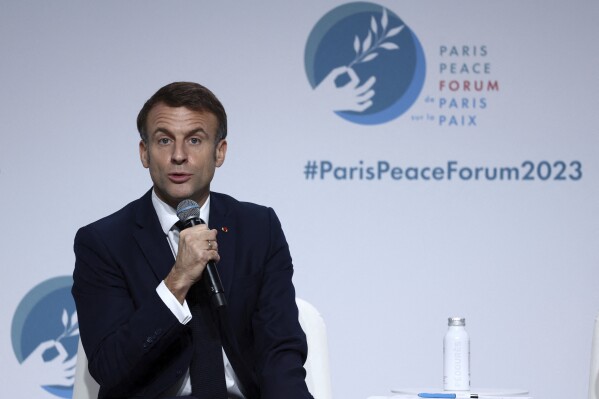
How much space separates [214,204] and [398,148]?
1.75 meters

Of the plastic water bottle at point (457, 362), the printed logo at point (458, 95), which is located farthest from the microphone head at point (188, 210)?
the printed logo at point (458, 95)

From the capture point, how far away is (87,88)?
182 inches

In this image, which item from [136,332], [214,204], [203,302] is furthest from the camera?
[214,204]

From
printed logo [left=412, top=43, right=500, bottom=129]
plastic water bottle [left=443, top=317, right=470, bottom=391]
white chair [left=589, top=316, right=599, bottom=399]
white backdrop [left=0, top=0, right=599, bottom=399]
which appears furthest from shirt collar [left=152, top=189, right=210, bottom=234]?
printed logo [left=412, top=43, right=500, bottom=129]

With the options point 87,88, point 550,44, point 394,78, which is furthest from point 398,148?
point 87,88

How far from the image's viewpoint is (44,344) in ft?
14.9

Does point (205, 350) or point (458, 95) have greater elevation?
point (458, 95)

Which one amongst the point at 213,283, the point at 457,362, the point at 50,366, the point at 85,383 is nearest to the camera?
the point at 213,283

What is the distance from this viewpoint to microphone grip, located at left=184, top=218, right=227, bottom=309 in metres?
2.51

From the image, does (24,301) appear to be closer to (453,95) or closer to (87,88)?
(87,88)

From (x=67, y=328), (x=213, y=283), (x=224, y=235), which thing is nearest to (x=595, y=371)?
(x=224, y=235)

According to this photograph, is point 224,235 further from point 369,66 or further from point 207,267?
point 369,66

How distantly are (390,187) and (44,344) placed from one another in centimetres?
168

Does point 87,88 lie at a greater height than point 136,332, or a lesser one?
greater
